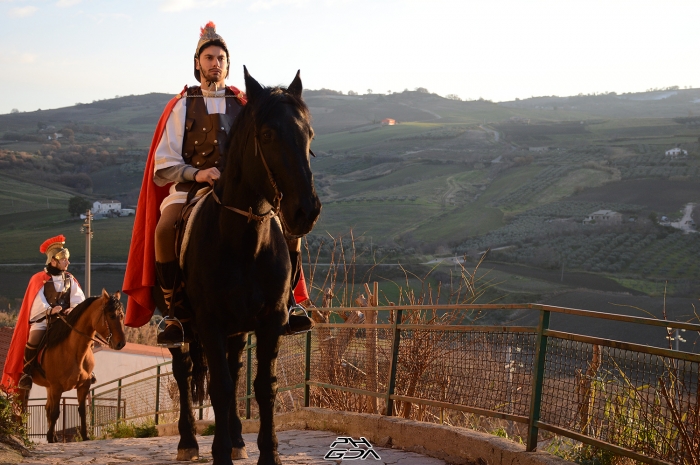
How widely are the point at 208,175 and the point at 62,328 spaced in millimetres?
8686

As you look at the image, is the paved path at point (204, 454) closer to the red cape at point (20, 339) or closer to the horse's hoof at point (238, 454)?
the horse's hoof at point (238, 454)

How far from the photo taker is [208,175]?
559cm

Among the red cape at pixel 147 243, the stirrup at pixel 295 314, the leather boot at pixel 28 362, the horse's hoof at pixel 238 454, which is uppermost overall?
the red cape at pixel 147 243

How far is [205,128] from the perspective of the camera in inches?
240

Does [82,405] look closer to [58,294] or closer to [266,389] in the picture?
[58,294]

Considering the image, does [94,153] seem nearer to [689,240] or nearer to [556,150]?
[556,150]

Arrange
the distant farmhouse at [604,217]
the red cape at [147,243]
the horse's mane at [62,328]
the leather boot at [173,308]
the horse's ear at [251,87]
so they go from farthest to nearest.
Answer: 1. the distant farmhouse at [604,217]
2. the horse's mane at [62,328]
3. the red cape at [147,243]
4. the leather boot at [173,308]
5. the horse's ear at [251,87]

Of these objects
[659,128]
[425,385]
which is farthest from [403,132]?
[425,385]

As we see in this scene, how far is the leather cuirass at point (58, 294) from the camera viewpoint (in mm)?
13070

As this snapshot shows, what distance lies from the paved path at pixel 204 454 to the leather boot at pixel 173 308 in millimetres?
993

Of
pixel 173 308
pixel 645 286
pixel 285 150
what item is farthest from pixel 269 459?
pixel 645 286

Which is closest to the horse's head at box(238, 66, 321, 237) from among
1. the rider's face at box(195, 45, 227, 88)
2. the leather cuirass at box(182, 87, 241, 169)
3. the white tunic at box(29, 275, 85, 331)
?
the leather cuirass at box(182, 87, 241, 169)

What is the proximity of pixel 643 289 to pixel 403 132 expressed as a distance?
321 feet

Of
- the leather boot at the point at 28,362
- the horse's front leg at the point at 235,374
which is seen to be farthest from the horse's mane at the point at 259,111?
the leather boot at the point at 28,362
